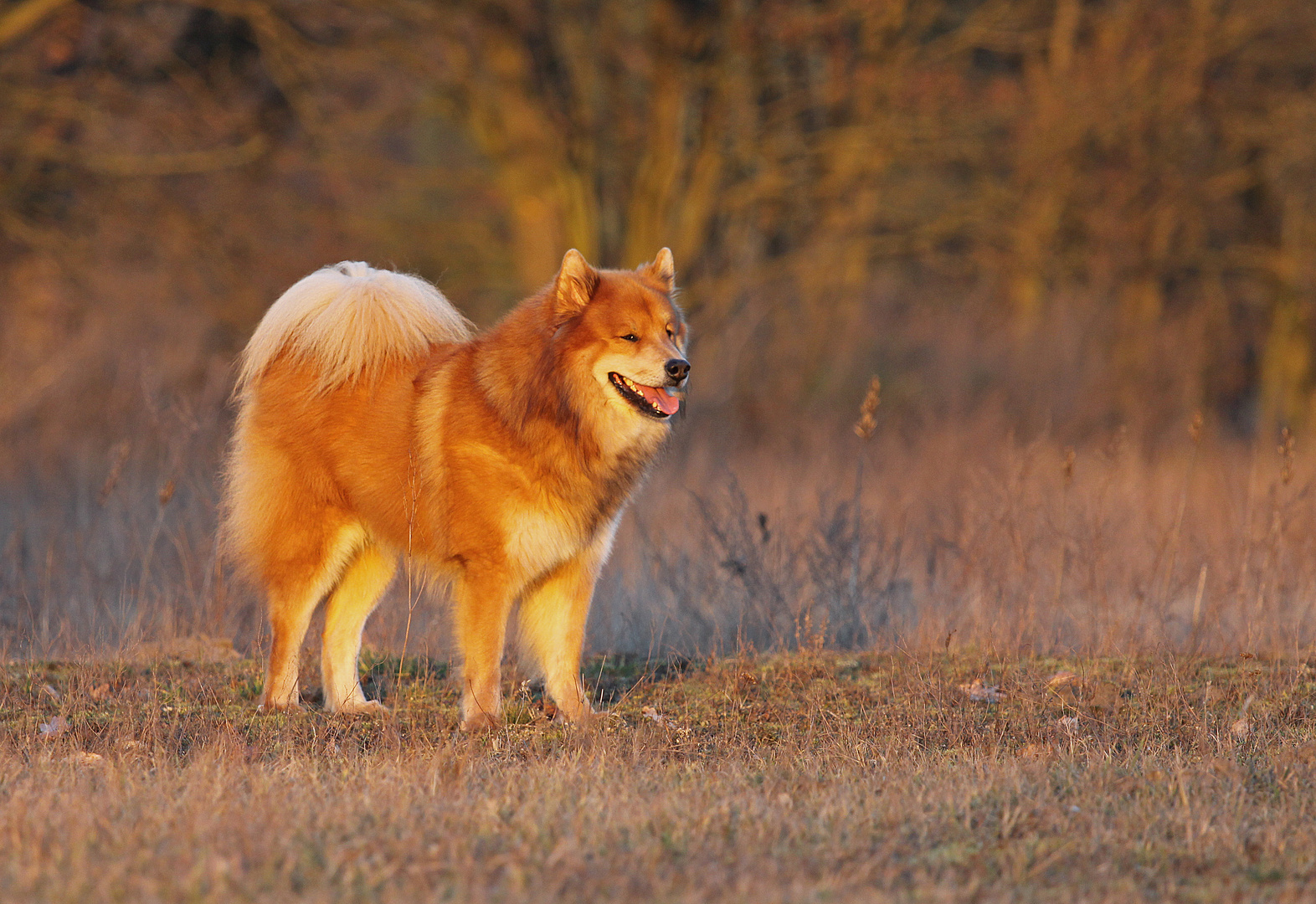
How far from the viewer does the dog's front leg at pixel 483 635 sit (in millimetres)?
4797

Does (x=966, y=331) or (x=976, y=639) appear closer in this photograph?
(x=976, y=639)

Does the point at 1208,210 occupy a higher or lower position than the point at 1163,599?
higher

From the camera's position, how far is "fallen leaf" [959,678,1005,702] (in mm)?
5152

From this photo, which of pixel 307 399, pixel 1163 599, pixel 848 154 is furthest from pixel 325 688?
pixel 848 154

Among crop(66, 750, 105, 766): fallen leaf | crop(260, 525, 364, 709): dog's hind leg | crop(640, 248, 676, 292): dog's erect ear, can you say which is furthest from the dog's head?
crop(66, 750, 105, 766): fallen leaf

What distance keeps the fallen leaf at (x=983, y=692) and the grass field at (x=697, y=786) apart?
25 millimetres

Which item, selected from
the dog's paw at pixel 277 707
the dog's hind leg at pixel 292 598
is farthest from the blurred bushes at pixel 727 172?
the dog's paw at pixel 277 707

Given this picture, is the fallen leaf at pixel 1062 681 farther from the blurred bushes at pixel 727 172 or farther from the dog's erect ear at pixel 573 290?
the blurred bushes at pixel 727 172

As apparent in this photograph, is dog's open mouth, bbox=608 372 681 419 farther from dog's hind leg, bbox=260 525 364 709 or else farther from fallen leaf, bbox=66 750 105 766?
fallen leaf, bbox=66 750 105 766

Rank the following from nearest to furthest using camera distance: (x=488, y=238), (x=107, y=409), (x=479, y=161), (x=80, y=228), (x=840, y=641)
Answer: (x=840, y=641) → (x=107, y=409) → (x=80, y=228) → (x=488, y=238) → (x=479, y=161)

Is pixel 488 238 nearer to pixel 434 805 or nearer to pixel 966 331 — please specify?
pixel 966 331

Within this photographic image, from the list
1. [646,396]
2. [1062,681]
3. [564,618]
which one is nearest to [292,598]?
[564,618]

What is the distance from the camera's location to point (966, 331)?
14.8 meters

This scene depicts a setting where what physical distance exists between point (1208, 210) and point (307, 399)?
1458cm
